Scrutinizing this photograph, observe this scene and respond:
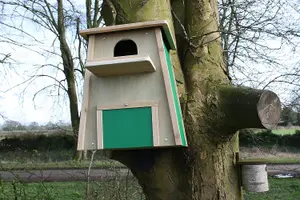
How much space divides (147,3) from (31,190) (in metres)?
3.73

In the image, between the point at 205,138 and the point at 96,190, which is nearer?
the point at 205,138

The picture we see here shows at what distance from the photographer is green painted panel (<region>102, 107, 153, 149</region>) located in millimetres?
2508

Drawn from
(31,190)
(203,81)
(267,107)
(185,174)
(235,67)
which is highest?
(235,67)

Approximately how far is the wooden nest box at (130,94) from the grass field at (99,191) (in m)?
1.83

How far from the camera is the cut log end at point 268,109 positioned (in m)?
2.48

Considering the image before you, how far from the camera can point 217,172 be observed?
275cm

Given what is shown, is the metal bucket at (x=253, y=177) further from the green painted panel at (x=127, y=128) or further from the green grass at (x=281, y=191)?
the green grass at (x=281, y=191)

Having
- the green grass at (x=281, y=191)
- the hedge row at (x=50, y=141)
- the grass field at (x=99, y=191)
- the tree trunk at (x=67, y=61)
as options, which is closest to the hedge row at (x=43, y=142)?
A: the hedge row at (x=50, y=141)

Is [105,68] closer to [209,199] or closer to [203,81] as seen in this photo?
[203,81]

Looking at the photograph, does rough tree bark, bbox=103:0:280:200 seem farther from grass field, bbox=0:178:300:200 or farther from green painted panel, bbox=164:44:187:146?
grass field, bbox=0:178:300:200

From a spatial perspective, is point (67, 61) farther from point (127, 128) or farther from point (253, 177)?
point (127, 128)

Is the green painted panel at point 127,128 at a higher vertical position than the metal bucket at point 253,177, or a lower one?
higher

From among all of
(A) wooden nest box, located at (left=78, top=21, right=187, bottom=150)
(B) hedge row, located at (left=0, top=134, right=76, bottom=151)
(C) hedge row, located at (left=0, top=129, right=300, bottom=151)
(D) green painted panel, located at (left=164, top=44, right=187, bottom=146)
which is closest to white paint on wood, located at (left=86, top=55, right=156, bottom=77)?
(A) wooden nest box, located at (left=78, top=21, right=187, bottom=150)

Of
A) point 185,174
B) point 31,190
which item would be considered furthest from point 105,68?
point 31,190
